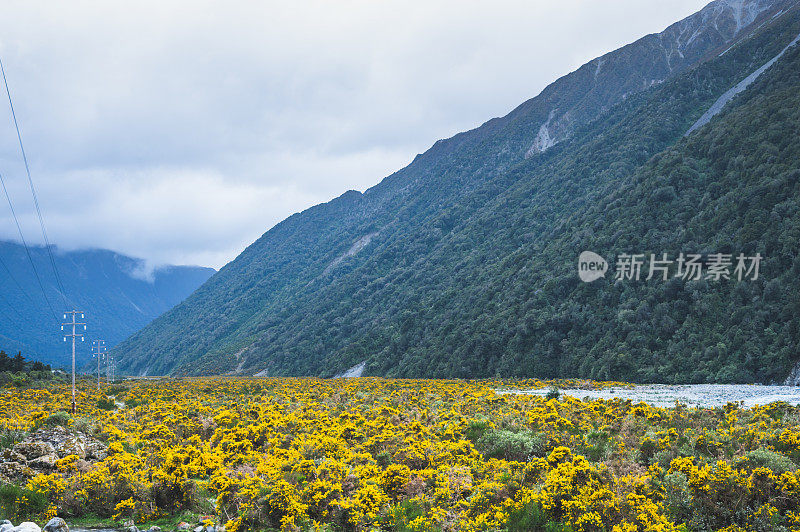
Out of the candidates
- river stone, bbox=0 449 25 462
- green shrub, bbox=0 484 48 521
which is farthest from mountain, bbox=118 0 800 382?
river stone, bbox=0 449 25 462

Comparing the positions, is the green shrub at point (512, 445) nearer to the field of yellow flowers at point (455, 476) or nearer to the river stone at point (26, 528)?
the field of yellow flowers at point (455, 476)

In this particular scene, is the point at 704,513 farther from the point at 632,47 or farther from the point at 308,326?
the point at 632,47

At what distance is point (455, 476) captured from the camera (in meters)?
11.2

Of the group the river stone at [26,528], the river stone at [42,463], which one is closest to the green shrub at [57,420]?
the river stone at [42,463]

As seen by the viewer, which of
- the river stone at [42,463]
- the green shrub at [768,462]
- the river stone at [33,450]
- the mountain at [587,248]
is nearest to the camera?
the green shrub at [768,462]

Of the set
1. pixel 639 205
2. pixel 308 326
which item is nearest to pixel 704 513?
pixel 639 205

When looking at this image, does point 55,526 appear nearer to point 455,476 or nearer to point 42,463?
point 42,463

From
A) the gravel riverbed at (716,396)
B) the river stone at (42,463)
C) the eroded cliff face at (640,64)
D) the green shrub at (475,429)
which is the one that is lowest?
the gravel riverbed at (716,396)

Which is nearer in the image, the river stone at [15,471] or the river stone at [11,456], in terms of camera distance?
the river stone at [15,471]

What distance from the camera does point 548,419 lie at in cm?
1702

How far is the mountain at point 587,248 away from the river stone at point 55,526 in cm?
4181

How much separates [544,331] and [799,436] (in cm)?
4667

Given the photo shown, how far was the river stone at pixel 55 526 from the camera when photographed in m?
9.19

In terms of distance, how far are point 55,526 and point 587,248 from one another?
6363 centimetres
